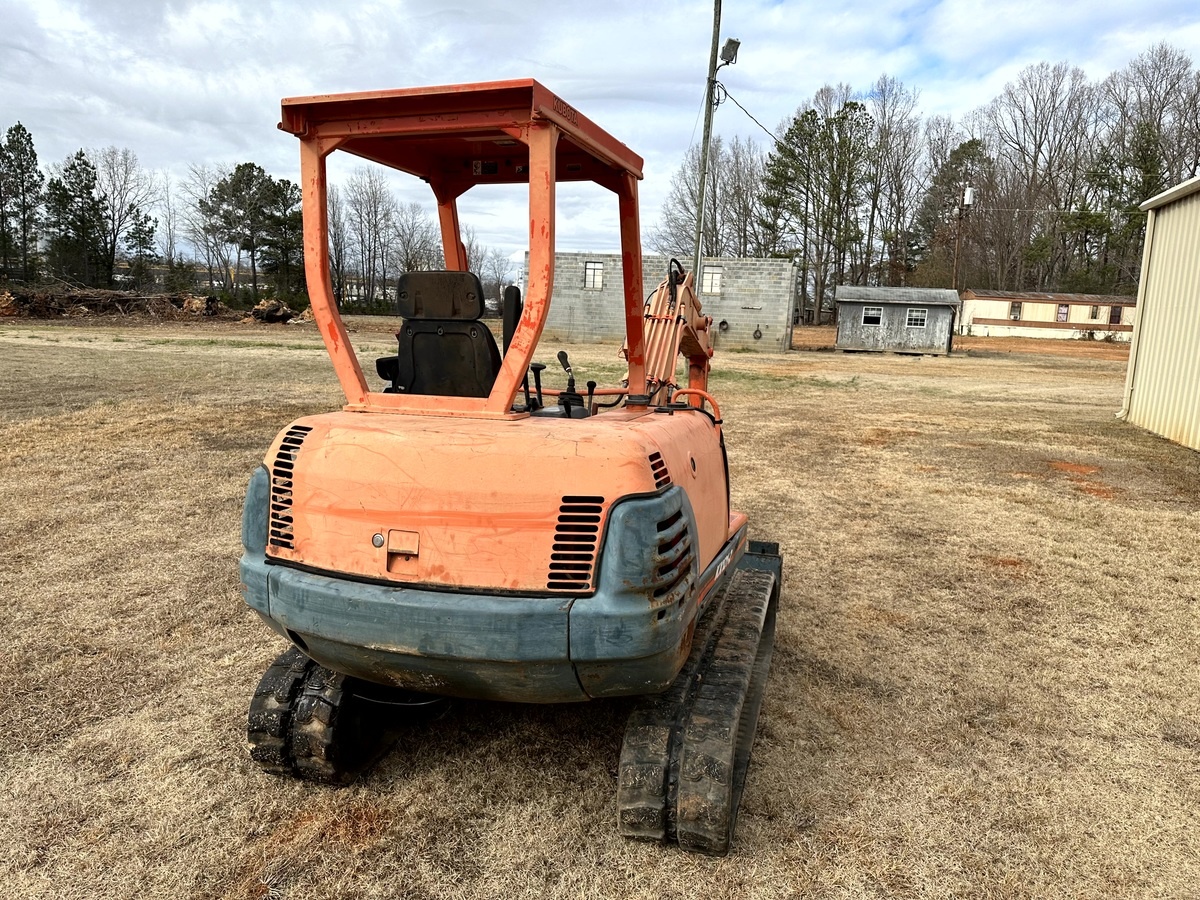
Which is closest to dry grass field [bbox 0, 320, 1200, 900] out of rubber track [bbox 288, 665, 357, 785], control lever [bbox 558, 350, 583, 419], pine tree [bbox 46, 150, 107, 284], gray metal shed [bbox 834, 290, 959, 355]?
rubber track [bbox 288, 665, 357, 785]

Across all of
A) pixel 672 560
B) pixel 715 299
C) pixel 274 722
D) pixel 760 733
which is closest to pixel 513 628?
pixel 672 560

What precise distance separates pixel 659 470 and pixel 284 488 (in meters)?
1.31

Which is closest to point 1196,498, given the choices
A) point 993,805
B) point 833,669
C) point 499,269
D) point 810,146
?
point 833,669

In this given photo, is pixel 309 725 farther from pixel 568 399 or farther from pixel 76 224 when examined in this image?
pixel 76 224

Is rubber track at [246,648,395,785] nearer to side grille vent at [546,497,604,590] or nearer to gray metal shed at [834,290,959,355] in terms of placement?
side grille vent at [546,497,604,590]

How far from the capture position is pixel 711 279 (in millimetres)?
36656

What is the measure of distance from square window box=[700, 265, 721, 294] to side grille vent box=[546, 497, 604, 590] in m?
34.8

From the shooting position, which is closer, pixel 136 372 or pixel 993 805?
pixel 993 805

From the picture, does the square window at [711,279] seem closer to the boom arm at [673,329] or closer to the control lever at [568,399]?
the boom arm at [673,329]

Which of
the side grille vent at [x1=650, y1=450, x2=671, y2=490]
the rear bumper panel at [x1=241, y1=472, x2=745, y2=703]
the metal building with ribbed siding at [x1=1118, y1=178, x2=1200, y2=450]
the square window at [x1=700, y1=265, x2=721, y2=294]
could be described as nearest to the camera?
the rear bumper panel at [x1=241, y1=472, x2=745, y2=703]

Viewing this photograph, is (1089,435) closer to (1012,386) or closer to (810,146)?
(1012,386)

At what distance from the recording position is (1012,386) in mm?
22219

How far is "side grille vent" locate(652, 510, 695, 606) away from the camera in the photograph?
2637 mm

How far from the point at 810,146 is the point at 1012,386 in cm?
3791
